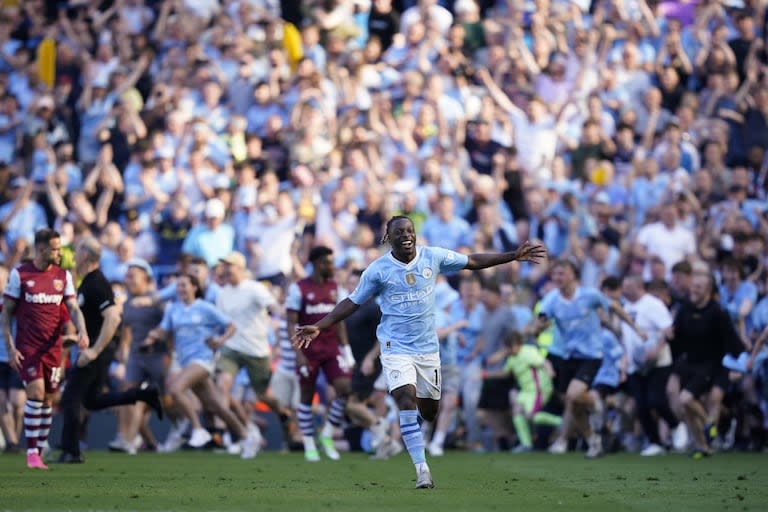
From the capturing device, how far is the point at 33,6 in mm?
27000

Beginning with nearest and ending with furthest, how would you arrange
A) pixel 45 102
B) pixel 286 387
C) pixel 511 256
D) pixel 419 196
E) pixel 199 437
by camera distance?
pixel 511 256, pixel 199 437, pixel 286 387, pixel 419 196, pixel 45 102

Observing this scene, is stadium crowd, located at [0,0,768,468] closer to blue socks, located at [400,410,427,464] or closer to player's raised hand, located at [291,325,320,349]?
player's raised hand, located at [291,325,320,349]

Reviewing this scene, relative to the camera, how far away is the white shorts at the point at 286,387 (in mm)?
21078

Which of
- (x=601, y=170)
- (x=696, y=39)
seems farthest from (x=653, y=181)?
(x=696, y=39)

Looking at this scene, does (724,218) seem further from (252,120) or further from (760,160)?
(252,120)

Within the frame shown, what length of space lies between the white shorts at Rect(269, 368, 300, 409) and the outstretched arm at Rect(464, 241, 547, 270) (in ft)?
27.1

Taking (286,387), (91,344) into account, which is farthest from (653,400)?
(91,344)

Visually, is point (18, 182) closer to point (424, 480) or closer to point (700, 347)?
point (700, 347)

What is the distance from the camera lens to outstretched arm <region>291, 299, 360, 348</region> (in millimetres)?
12648

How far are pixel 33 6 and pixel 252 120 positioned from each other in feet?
16.5

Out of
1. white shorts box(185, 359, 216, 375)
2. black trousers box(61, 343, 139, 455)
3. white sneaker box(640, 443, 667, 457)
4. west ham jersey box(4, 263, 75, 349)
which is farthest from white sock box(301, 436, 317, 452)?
white sneaker box(640, 443, 667, 457)

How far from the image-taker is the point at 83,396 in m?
17.0

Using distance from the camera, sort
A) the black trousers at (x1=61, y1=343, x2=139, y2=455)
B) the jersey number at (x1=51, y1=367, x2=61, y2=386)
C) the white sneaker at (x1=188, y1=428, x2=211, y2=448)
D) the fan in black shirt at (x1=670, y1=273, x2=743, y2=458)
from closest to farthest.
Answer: the jersey number at (x1=51, y1=367, x2=61, y2=386), the black trousers at (x1=61, y1=343, x2=139, y2=455), the fan in black shirt at (x1=670, y1=273, x2=743, y2=458), the white sneaker at (x1=188, y1=428, x2=211, y2=448)

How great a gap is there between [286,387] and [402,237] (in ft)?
28.3
